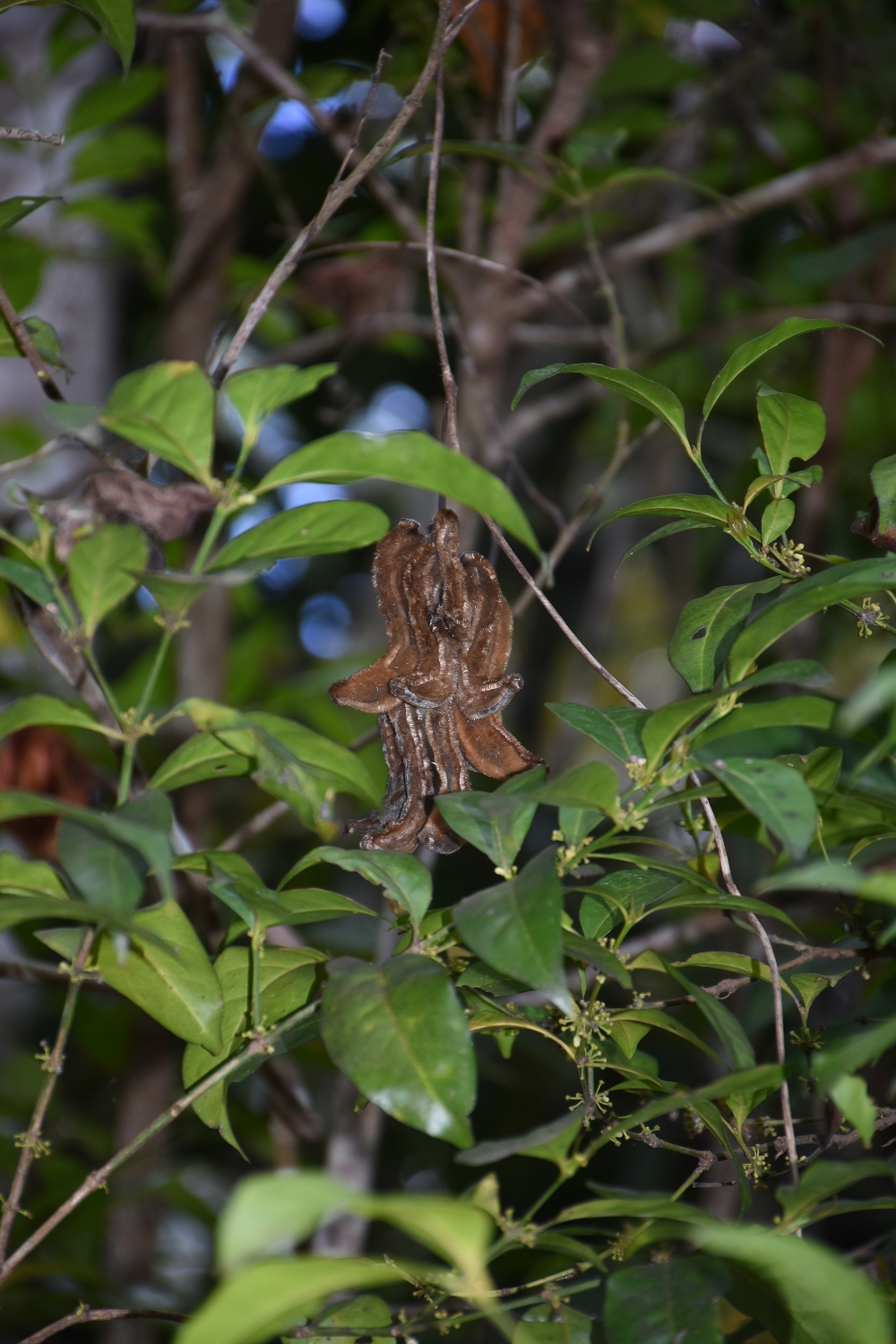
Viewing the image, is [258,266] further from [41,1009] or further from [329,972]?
[41,1009]

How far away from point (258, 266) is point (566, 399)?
0.53 meters

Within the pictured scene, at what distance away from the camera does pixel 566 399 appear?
4.70 ft

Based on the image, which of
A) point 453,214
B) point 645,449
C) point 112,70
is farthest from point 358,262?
point 645,449

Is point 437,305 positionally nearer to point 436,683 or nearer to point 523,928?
point 436,683

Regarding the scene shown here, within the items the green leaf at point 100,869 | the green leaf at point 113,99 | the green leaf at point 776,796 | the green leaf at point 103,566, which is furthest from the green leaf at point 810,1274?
the green leaf at point 113,99

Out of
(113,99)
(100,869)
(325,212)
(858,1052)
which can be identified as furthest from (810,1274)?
(113,99)

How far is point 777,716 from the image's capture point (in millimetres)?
476

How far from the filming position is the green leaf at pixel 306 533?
0.47m

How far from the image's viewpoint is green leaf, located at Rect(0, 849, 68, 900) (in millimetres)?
474

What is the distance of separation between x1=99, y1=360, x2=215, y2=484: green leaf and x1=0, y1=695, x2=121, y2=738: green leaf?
12 centimetres

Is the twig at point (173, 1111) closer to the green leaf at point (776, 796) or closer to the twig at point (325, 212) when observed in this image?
the green leaf at point (776, 796)

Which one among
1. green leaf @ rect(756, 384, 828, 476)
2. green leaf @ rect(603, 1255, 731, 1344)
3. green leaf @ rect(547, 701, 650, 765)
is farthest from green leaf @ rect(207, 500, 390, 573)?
green leaf @ rect(603, 1255, 731, 1344)

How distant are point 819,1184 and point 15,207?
64 centimetres

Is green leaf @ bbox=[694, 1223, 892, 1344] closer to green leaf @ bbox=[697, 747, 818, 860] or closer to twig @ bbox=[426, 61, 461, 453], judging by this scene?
green leaf @ bbox=[697, 747, 818, 860]
